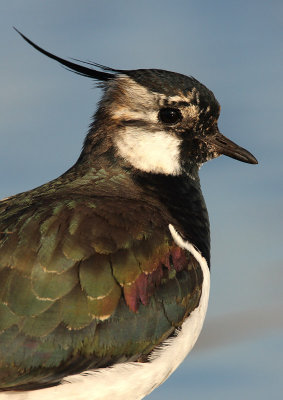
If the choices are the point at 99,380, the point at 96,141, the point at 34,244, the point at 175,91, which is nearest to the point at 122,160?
the point at 96,141

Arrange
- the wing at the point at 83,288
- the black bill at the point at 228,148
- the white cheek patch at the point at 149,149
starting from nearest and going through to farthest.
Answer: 1. the wing at the point at 83,288
2. the white cheek patch at the point at 149,149
3. the black bill at the point at 228,148

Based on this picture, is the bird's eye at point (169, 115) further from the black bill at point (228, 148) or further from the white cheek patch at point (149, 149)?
the black bill at point (228, 148)

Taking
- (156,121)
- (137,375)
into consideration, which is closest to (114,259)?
(137,375)

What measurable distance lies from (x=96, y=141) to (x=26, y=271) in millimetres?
2397

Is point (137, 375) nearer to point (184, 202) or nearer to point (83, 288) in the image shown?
point (83, 288)

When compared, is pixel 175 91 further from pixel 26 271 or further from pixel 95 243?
pixel 26 271

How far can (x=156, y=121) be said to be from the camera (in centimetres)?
1044

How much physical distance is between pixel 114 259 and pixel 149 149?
1.95m

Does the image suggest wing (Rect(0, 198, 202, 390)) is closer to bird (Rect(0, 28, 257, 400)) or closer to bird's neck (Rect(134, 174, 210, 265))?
bird (Rect(0, 28, 257, 400))

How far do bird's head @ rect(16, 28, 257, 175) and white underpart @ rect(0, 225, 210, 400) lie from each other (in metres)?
1.21

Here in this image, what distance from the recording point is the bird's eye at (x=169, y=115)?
1046cm

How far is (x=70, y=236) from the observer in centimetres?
892

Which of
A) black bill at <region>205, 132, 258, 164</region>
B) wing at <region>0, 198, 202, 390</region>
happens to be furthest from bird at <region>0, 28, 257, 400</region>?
black bill at <region>205, 132, 258, 164</region>

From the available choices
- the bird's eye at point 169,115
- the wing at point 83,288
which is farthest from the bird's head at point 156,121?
the wing at point 83,288
